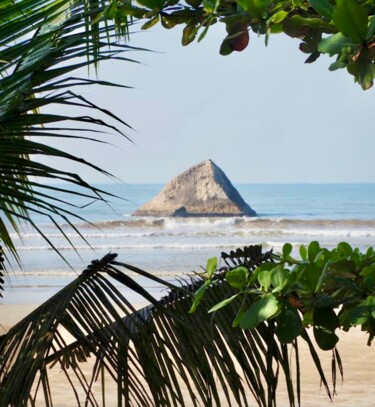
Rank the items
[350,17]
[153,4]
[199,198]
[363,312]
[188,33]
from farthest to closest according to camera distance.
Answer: [199,198] → [188,33] → [153,4] → [363,312] → [350,17]

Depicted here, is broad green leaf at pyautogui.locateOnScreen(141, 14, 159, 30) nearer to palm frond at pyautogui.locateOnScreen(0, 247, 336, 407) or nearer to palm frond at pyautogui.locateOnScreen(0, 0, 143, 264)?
palm frond at pyautogui.locateOnScreen(0, 0, 143, 264)

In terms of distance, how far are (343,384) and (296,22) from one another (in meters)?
5.13

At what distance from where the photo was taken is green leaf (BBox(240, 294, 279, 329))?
0.67 metres

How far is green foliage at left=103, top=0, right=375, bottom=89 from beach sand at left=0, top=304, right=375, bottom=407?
3.90m

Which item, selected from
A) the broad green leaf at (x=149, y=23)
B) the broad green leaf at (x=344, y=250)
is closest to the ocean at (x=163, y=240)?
the broad green leaf at (x=149, y=23)

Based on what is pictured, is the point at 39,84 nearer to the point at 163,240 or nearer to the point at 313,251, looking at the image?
the point at 313,251

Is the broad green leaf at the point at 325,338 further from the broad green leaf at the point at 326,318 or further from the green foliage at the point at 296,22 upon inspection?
the green foliage at the point at 296,22

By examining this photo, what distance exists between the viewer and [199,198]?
27875 mm

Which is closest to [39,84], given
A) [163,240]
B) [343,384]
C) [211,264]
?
[211,264]

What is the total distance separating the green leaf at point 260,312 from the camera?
0.67 meters

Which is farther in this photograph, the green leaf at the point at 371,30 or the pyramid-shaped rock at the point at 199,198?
the pyramid-shaped rock at the point at 199,198

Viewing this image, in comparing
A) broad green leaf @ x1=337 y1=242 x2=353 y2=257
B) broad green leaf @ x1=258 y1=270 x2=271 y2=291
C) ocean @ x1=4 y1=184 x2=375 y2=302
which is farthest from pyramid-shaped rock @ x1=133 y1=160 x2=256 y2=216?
broad green leaf @ x1=258 y1=270 x2=271 y2=291

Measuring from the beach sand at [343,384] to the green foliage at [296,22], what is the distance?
3903 millimetres

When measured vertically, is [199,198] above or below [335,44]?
below
